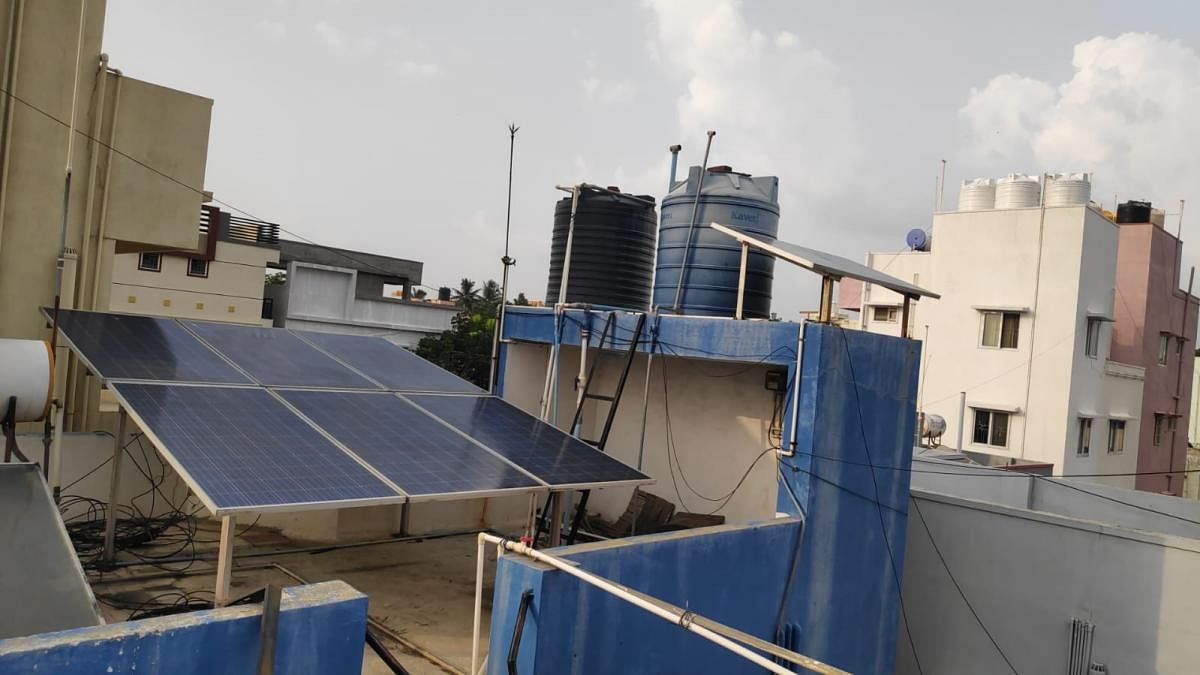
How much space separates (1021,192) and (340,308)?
32.8 m

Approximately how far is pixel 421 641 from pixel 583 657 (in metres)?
2.17

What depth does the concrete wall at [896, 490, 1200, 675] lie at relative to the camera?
42.8 feet

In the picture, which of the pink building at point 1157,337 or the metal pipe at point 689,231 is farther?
the pink building at point 1157,337

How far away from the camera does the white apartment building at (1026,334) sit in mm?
29219

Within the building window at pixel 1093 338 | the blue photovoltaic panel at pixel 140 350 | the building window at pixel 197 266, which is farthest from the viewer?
the building window at pixel 197 266

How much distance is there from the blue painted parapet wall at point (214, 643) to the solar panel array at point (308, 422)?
1.77m

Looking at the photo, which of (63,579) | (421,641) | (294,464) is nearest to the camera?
(63,579)

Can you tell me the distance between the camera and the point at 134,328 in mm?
9820

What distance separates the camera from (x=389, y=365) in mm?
11641

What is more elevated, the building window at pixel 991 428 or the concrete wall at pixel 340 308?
the concrete wall at pixel 340 308

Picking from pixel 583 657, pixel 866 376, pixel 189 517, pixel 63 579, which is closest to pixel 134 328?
pixel 189 517

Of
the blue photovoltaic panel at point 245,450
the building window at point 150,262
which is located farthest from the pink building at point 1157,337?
the building window at point 150,262

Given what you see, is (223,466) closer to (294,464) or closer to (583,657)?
(294,464)

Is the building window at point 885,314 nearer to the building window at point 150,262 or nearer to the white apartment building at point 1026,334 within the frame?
the white apartment building at point 1026,334
